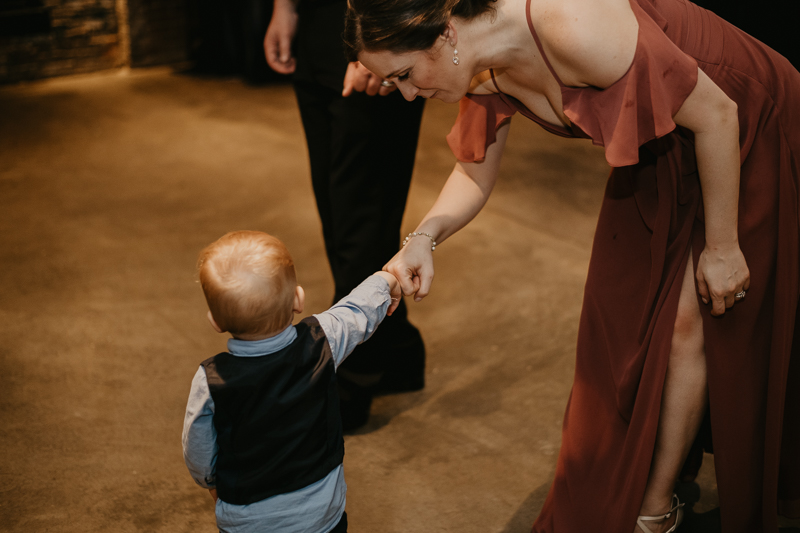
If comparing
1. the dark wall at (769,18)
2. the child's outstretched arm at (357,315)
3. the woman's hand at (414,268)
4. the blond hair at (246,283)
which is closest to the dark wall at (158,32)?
the dark wall at (769,18)

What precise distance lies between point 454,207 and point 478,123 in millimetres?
203

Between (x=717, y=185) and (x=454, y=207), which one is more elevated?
(x=717, y=185)

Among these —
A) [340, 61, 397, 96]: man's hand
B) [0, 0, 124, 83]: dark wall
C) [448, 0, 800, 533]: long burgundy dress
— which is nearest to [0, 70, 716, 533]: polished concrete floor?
[448, 0, 800, 533]: long burgundy dress

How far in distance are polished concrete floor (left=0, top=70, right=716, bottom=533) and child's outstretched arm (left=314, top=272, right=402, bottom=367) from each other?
0.74 m

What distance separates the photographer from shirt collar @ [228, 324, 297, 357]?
1315 millimetres

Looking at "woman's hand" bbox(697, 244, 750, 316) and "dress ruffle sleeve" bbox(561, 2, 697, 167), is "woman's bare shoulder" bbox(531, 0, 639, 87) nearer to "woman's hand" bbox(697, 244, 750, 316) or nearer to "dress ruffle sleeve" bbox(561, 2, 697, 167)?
"dress ruffle sleeve" bbox(561, 2, 697, 167)

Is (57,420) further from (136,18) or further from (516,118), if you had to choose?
(136,18)

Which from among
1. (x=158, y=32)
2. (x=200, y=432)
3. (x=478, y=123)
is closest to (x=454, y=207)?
(x=478, y=123)

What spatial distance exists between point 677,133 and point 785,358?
54cm

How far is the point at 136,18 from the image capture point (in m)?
5.89

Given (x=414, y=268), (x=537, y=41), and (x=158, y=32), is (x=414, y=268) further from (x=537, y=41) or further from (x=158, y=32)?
(x=158, y=32)

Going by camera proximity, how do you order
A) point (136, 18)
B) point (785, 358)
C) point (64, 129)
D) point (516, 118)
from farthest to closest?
point (136, 18), point (516, 118), point (64, 129), point (785, 358)

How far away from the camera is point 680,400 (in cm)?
165

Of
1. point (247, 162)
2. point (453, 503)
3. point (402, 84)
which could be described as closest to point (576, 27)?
point (402, 84)
